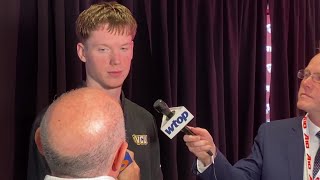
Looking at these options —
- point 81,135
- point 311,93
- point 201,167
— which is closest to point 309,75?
point 311,93

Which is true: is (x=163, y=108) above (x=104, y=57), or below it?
below

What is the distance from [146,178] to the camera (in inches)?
66.0

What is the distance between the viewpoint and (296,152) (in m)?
1.97

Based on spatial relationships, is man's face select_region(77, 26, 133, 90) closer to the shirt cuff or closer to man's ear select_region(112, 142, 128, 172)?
the shirt cuff

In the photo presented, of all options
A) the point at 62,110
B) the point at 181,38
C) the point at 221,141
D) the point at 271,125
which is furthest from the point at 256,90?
the point at 62,110

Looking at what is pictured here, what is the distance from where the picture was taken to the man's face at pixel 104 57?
161 centimetres

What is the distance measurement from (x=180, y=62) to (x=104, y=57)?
3.66 ft

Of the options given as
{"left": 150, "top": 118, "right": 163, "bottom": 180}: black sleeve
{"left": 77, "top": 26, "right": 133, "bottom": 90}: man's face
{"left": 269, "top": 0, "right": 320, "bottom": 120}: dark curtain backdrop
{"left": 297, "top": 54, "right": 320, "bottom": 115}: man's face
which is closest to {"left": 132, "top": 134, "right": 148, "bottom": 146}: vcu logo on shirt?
{"left": 150, "top": 118, "right": 163, "bottom": 180}: black sleeve

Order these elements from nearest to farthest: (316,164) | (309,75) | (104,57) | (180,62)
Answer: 1. (104,57)
2. (316,164)
3. (309,75)
4. (180,62)

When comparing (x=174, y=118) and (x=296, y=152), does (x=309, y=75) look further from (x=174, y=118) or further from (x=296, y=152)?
(x=174, y=118)

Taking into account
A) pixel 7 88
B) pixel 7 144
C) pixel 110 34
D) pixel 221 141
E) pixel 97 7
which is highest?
pixel 97 7

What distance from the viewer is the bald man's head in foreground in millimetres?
935

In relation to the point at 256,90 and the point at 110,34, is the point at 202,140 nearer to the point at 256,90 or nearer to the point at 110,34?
the point at 110,34

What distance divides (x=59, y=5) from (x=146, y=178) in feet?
3.40
